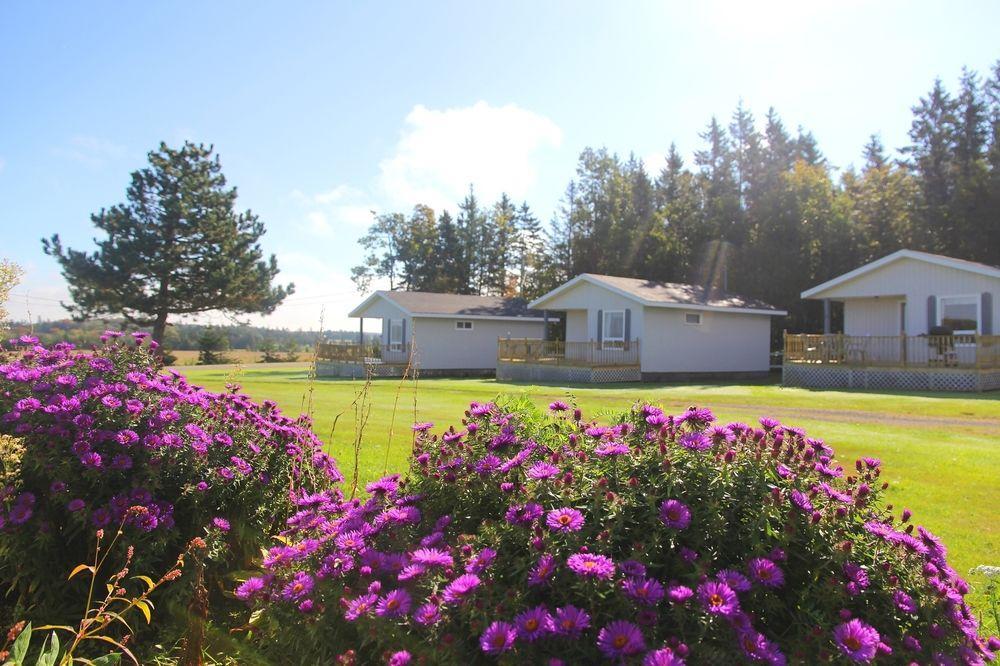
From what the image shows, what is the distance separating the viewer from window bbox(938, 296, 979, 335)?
18.1 metres

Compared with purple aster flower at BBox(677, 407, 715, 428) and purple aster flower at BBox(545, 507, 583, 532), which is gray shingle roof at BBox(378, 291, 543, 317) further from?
purple aster flower at BBox(545, 507, 583, 532)

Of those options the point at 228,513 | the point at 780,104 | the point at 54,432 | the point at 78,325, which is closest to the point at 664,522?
the point at 228,513

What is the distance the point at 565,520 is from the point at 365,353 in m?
26.8

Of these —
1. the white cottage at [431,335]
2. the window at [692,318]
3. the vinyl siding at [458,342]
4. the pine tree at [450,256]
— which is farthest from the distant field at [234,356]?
the window at [692,318]

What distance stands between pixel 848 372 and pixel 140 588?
65.9 ft

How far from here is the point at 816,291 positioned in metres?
22.1

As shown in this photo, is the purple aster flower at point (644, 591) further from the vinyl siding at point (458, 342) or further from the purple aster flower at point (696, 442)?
the vinyl siding at point (458, 342)

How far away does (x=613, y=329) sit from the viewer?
23.6 meters

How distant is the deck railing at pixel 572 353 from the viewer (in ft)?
73.7

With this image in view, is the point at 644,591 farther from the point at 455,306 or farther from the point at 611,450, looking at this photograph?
the point at 455,306

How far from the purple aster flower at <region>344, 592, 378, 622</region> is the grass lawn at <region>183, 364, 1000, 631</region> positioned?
123 centimetres

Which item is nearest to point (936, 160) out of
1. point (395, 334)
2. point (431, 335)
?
point (431, 335)

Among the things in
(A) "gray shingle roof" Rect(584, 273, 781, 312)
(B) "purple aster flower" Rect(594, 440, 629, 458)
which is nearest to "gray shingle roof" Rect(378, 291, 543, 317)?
(A) "gray shingle roof" Rect(584, 273, 781, 312)

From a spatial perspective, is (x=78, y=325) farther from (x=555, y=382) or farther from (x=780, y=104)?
(x=780, y=104)
